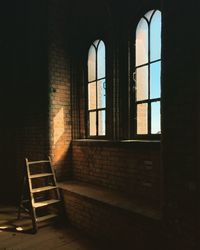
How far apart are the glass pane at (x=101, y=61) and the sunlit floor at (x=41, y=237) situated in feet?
8.24

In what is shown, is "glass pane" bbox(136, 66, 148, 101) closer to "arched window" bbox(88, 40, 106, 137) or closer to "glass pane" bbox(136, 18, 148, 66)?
"glass pane" bbox(136, 18, 148, 66)

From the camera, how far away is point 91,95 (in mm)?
4230

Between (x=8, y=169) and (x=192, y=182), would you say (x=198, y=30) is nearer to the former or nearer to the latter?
(x=192, y=182)

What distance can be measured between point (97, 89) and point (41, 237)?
245cm

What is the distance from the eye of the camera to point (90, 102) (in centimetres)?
424

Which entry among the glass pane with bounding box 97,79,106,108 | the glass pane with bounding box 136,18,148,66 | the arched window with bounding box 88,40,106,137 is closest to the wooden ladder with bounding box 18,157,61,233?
the arched window with bounding box 88,40,106,137

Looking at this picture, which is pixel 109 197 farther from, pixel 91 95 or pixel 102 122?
pixel 91 95

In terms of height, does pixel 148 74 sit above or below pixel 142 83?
above

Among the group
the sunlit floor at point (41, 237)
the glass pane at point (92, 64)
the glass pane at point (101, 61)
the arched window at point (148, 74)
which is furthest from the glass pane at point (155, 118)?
the sunlit floor at point (41, 237)

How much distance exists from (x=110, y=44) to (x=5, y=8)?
3138mm

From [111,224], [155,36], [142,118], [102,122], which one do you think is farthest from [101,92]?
[111,224]

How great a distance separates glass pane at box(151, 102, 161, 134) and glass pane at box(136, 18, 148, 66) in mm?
646

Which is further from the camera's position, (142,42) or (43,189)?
(43,189)

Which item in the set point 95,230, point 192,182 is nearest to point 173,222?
point 192,182
